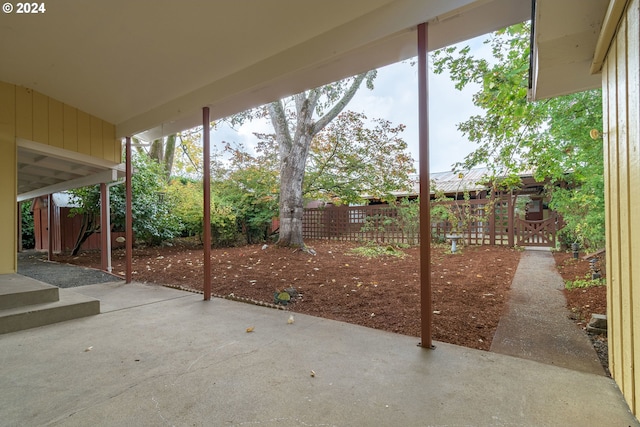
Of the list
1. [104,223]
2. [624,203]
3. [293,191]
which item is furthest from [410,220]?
[104,223]

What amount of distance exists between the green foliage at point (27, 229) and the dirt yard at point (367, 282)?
15.9ft

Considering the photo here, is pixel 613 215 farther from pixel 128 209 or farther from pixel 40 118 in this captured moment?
pixel 40 118

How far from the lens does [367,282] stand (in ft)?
14.3

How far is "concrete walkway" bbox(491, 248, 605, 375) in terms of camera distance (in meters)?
2.04

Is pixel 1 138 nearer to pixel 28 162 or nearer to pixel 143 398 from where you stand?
pixel 28 162

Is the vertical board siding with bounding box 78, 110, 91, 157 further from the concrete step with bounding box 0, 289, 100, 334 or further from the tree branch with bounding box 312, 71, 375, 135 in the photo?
the tree branch with bounding box 312, 71, 375, 135

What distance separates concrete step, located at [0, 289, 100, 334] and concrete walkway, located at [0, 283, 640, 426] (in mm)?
125

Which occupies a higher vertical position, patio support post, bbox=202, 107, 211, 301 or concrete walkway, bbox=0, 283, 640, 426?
patio support post, bbox=202, 107, 211, 301

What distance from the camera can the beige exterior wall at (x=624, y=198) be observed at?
1.30 meters

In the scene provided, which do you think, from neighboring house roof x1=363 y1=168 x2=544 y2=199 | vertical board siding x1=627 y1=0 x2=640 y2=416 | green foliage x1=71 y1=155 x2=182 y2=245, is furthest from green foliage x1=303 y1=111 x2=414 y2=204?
vertical board siding x1=627 y1=0 x2=640 y2=416

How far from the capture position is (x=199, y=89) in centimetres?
356

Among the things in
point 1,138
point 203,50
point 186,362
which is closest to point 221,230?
point 1,138

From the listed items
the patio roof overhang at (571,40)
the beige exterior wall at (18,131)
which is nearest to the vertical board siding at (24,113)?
the beige exterior wall at (18,131)

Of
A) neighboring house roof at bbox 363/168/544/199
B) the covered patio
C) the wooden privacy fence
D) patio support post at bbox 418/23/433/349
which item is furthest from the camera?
the wooden privacy fence
